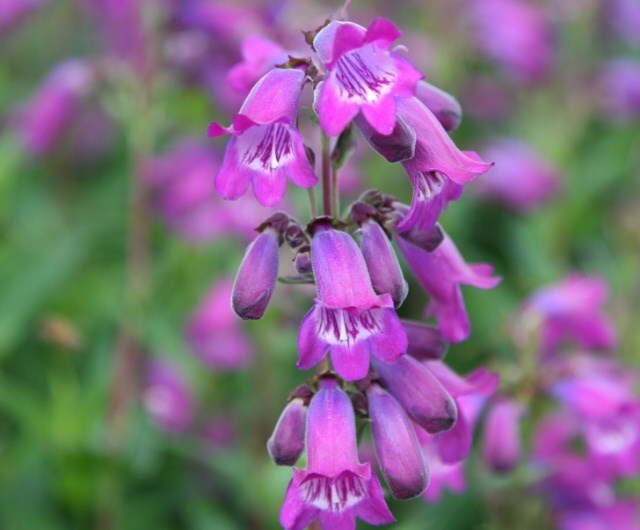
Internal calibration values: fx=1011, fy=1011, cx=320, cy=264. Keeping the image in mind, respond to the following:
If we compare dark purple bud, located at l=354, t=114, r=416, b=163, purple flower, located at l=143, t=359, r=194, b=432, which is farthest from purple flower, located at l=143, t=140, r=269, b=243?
dark purple bud, located at l=354, t=114, r=416, b=163

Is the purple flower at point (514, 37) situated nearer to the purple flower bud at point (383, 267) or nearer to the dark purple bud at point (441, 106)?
the dark purple bud at point (441, 106)

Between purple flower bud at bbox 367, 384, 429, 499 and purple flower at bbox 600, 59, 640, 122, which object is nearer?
purple flower bud at bbox 367, 384, 429, 499

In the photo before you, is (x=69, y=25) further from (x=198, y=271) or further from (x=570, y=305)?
(x=570, y=305)

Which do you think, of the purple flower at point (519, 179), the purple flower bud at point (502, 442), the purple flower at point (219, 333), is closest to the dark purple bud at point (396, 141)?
the purple flower bud at point (502, 442)

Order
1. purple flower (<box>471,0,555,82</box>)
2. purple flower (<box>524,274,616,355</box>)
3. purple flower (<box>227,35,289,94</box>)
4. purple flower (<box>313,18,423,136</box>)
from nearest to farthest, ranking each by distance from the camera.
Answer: purple flower (<box>313,18,423,136</box>), purple flower (<box>227,35,289,94</box>), purple flower (<box>524,274,616,355</box>), purple flower (<box>471,0,555,82</box>)

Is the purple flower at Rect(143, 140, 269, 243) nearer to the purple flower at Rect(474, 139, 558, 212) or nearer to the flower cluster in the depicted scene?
the purple flower at Rect(474, 139, 558, 212)
